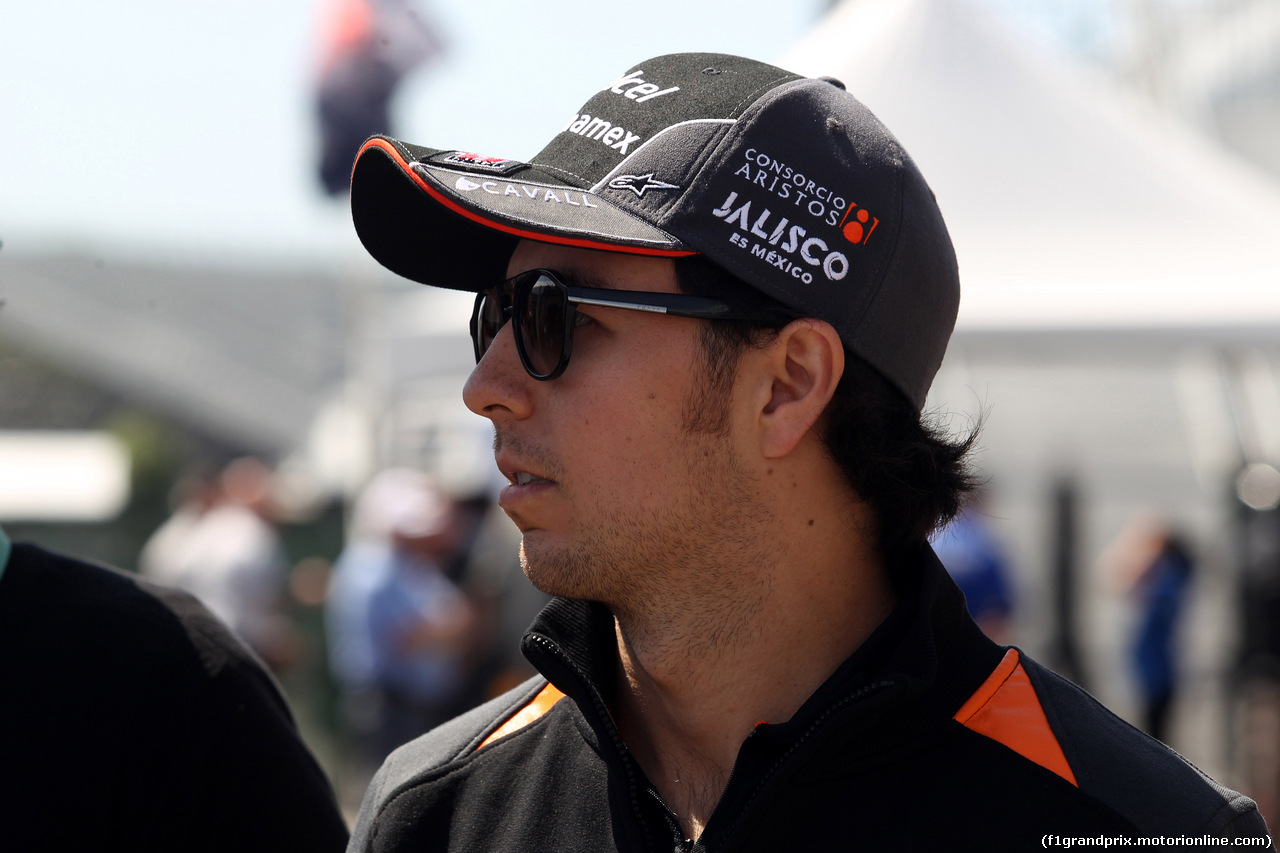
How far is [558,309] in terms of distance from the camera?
1.75 metres

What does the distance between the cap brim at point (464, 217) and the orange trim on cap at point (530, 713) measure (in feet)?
2.24

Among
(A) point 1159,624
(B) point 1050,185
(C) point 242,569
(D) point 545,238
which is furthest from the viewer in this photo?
(C) point 242,569

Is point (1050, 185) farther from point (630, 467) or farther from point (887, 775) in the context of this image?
point (887, 775)

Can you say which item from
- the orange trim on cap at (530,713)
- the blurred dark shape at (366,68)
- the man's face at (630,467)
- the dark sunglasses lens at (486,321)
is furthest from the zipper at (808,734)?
the blurred dark shape at (366,68)

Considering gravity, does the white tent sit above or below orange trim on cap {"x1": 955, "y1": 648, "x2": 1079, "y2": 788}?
above

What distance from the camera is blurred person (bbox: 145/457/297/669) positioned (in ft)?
25.5

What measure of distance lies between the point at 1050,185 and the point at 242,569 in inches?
216

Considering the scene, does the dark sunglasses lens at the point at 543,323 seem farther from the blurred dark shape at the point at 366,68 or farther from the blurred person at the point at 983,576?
the blurred person at the point at 983,576

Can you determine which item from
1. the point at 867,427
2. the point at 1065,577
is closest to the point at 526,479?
the point at 867,427

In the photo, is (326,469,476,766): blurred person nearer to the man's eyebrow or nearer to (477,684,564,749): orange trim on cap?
(477,684,564,749): orange trim on cap

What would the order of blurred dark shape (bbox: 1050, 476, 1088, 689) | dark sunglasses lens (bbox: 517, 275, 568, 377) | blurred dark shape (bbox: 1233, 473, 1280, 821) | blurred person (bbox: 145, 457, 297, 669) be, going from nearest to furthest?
dark sunglasses lens (bbox: 517, 275, 568, 377)
blurred dark shape (bbox: 1233, 473, 1280, 821)
blurred person (bbox: 145, 457, 297, 669)
blurred dark shape (bbox: 1050, 476, 1088, 689)

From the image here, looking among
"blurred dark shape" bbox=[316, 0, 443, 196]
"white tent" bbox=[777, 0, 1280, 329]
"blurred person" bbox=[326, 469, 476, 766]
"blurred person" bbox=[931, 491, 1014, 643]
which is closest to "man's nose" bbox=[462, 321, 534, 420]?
"white tent" bbox=[777, 0, 1280, 329]

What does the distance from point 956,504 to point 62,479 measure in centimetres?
1234

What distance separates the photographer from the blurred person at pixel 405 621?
6633mm
